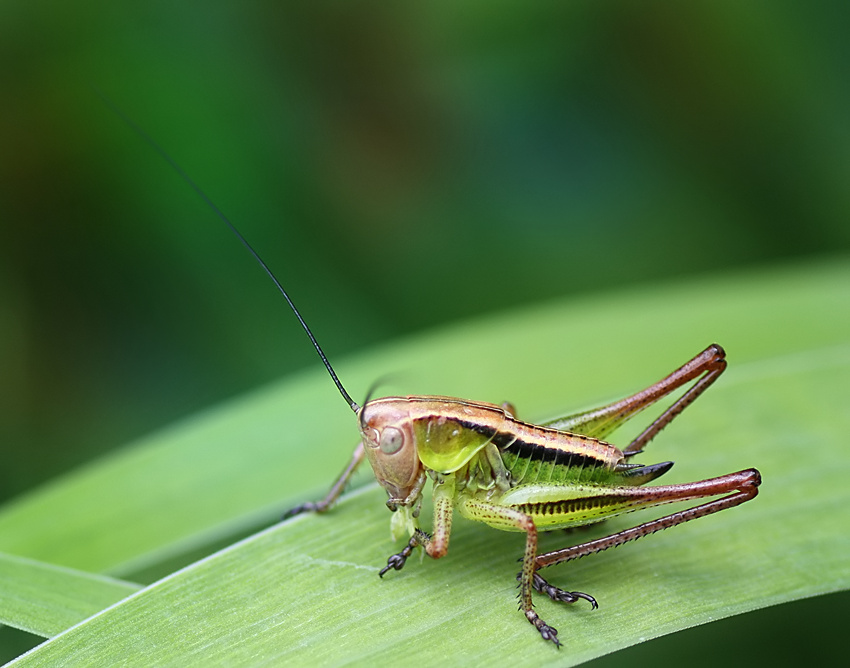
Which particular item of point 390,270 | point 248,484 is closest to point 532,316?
point 390,270

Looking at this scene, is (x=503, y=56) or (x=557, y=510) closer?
(x=557, y=510)

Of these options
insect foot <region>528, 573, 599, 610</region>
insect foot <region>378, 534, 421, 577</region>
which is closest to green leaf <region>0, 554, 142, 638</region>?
insect foot <region>378, 534, 421, 577</region>

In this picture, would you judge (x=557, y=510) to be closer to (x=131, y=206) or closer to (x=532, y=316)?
(x=532, y=316)

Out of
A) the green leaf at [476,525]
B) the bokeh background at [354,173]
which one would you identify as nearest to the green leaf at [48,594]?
the green leaf at [476,525]

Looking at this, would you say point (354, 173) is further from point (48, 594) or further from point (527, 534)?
point (48, 594)

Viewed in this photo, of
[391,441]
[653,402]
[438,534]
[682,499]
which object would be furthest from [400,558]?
[653,402]

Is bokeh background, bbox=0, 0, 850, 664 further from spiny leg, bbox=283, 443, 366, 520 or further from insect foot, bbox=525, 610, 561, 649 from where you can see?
insect foot, bbox=525, 610, 561, 649
